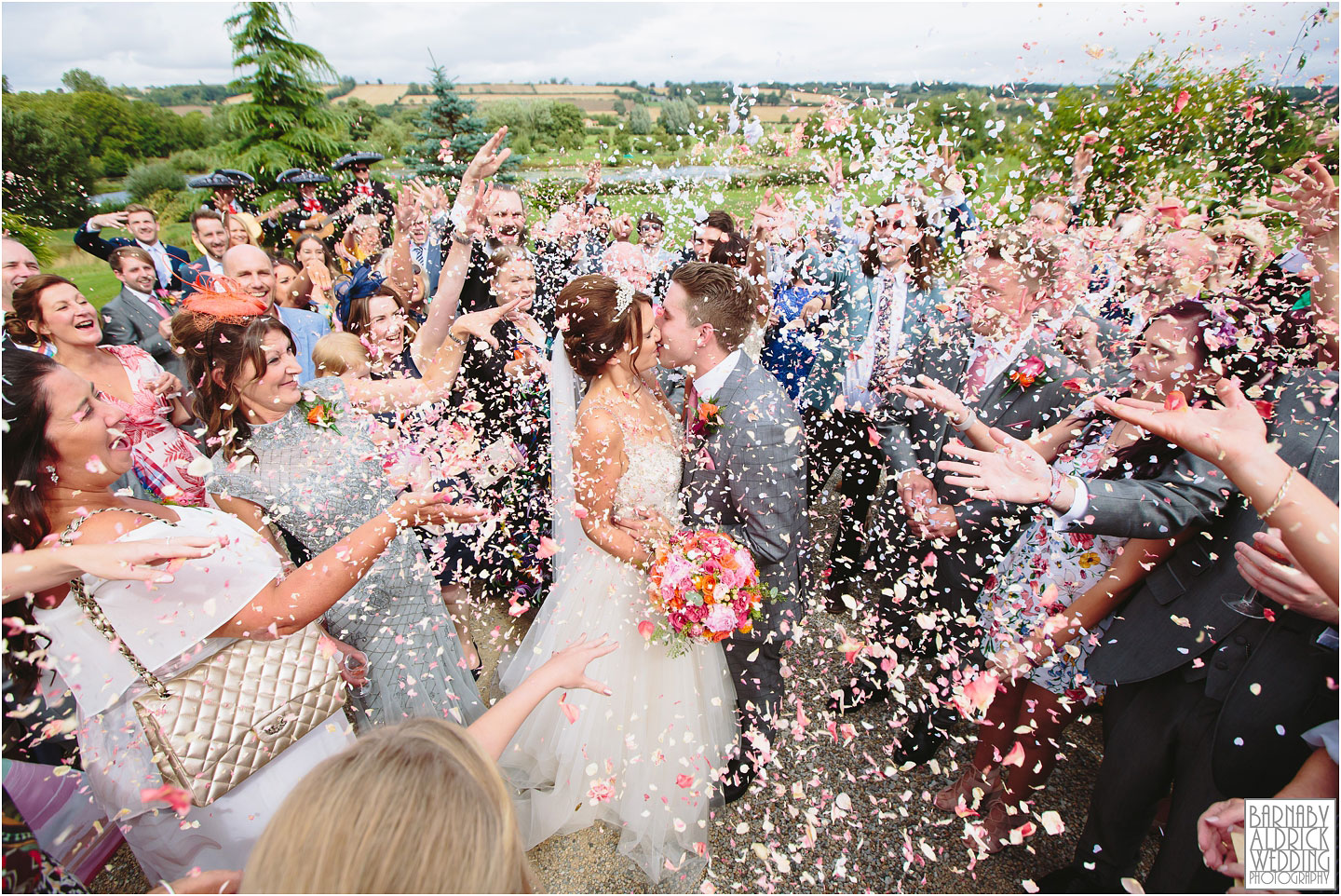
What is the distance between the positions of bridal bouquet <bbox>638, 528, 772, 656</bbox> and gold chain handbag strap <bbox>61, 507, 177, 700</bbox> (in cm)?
179

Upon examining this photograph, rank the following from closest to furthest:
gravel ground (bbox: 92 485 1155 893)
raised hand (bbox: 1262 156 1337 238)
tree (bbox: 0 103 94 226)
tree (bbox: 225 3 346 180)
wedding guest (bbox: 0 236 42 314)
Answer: raised hand (bbox: 1262 156 1337 238) < gravel ground (bbox: 92 485 1155 893) < wedding guest (bbox: 0 236 42 314) < tree (bbox: 0 103 94 226) < tree (bbox: 225 3 346 180)

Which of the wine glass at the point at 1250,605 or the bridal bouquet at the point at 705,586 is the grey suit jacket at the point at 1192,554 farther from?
the bridal bouquet at the point at 705,586

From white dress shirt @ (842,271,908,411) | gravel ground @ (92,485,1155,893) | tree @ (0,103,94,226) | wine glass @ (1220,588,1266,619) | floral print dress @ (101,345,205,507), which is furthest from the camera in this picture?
tree @ (0,103,94,226)

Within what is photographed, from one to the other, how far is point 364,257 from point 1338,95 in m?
8.47

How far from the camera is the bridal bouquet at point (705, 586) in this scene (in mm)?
2561

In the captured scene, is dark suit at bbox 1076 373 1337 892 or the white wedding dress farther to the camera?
the white wedding dress

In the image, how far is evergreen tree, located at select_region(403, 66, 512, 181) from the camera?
13.6m

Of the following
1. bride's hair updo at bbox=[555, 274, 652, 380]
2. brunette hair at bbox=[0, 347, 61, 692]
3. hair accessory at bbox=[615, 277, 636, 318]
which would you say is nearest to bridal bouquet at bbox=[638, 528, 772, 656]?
bride's hair updo at bbox=[555, 274, 652, 380]

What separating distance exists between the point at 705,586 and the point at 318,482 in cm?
195

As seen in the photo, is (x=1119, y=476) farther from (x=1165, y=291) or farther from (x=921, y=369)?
(x=1165, y=291)

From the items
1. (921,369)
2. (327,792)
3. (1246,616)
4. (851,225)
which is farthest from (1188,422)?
(851,225)

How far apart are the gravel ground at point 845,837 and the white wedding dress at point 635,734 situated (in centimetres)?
13

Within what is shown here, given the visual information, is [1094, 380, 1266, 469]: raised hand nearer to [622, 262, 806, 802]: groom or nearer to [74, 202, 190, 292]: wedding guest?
[622, 262, 806, 802]: groom

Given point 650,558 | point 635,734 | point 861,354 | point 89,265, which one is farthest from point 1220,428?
point 89,265
